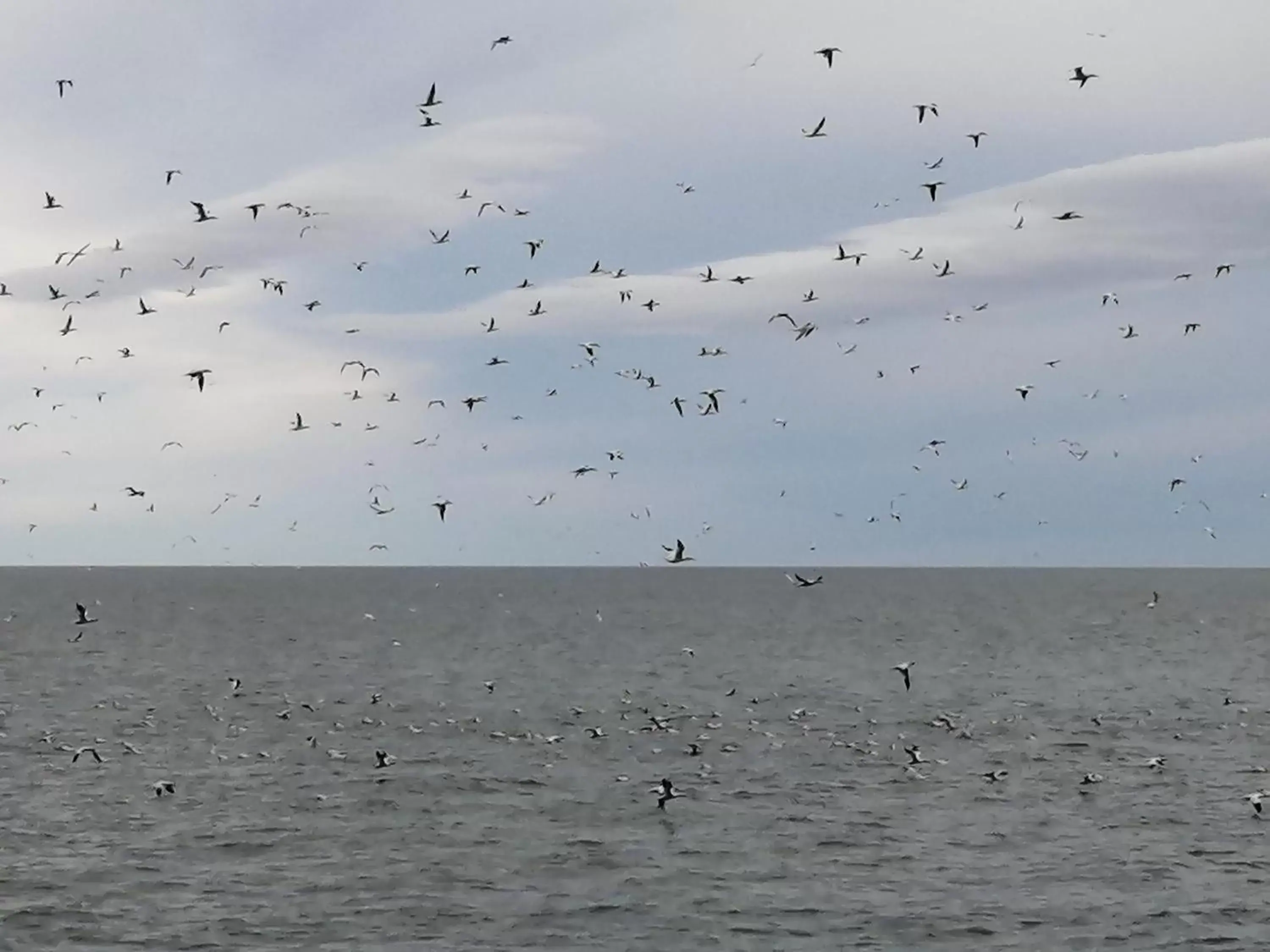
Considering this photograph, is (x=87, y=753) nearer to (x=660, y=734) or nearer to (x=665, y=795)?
(x=660, y=734)

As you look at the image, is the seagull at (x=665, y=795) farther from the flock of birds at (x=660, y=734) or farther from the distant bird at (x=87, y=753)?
the distant bird at (x=87, y=753)

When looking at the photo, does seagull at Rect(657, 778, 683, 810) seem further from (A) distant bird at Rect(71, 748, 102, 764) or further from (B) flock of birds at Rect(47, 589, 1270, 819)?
(A) distant bird at Rect(71, 748, 102, 764)

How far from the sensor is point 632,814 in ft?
158

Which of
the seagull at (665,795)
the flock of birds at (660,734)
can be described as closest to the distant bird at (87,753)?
the flock of birds at (660,734)

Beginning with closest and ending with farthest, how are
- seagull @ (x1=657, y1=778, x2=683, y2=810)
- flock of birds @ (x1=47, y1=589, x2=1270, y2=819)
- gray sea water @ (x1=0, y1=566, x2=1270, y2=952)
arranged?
gray sea water @ (x1=0, y1=566, x2=1270, y2=952)
seagull @ (x1=657, y1=778, x2=683, y2=810)
flock of birds @ (x1=47, y1=589, x2=1270, y2=819)

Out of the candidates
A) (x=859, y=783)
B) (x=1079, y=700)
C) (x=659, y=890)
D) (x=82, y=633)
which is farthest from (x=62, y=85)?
(x=82, y=633)

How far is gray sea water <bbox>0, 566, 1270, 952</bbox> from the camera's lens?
35.8 meters

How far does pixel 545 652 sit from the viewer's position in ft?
408

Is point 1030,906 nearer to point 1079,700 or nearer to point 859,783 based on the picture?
point 859,783

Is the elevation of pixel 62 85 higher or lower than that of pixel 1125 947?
higher

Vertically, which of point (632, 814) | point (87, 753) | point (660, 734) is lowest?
point (632, 814)

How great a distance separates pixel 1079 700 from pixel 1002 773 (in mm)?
30322

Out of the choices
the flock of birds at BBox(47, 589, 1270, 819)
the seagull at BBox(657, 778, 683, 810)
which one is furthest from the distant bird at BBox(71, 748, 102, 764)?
the seagull at BBox(657, 778, 683, 810)

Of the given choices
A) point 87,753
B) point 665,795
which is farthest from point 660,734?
point 87,753
